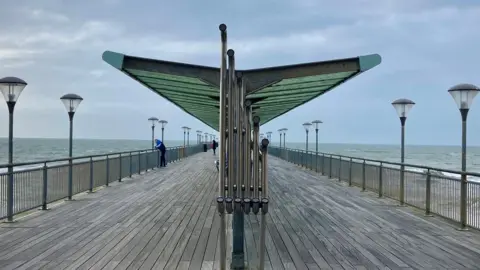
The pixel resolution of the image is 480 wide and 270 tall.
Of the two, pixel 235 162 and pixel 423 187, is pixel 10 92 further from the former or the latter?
pixel 423 187

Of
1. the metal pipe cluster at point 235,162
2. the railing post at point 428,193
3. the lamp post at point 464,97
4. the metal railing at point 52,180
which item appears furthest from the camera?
the railing post at point 428,193

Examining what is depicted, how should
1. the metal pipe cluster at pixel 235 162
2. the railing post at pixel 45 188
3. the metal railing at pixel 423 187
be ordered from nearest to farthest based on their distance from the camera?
1. the metal pipe cluster at pixel 235 162
2. the metal railing at pixel 423 187
3. the railing post at pixel 45 188

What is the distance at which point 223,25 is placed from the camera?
5098 mm

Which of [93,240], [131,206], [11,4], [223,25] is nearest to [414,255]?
[223,25]

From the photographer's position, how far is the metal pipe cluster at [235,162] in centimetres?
512

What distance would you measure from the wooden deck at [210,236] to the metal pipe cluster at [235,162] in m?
0.89

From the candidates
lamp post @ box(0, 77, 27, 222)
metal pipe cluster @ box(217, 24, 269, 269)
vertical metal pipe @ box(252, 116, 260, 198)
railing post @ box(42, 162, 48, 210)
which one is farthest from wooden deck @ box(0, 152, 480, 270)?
lamp post @ box(0, 77, 27, 222)

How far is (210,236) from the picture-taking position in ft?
23.5

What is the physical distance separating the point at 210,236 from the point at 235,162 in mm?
2308

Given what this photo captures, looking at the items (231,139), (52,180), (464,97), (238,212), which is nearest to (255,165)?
(231,139)

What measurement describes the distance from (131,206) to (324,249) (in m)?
5.25

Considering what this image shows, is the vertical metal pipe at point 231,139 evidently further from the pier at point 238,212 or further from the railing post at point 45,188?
the railing post at point 45,188

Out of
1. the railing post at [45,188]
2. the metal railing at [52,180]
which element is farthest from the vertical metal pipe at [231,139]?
the railing post at [45,188]

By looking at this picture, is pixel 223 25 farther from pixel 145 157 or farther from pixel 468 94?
pixel 145 157
